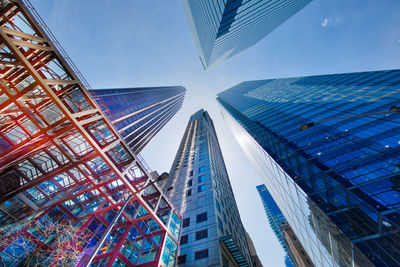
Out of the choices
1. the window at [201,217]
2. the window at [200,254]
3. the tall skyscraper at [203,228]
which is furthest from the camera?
the window at [201,217]

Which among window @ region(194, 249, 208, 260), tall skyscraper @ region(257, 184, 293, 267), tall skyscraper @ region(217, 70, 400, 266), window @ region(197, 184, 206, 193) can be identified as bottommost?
tall skyscraper @ region(257, 184, 293, 267)

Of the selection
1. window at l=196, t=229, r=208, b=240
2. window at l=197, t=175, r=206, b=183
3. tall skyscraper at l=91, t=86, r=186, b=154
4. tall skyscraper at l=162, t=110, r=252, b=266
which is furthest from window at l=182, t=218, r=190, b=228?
tall skyscraper at l=91, t=86, r=186, b=154

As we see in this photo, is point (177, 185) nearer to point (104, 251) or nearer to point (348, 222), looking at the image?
point (104, 251)

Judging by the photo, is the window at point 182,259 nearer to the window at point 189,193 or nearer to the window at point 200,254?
the window at point 200,254

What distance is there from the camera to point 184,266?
21297 millimetres

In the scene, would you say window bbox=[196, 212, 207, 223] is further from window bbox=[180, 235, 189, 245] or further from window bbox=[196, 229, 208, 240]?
window bbox=[180, 235, 189, 245]

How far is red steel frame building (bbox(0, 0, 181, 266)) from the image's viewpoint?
1020cm

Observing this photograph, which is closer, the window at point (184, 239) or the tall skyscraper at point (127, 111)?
the window at point (184, 239)

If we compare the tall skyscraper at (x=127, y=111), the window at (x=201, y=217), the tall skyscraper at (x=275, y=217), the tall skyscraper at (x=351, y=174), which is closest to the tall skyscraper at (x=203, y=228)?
the window at (x=201, y=217)

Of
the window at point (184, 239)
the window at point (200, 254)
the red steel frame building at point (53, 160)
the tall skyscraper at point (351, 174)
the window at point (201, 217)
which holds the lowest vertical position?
the window at point (201, 217)

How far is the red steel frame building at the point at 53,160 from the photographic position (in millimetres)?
10203

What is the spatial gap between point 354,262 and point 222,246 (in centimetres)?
1631

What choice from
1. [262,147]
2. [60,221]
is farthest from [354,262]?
[60,221]

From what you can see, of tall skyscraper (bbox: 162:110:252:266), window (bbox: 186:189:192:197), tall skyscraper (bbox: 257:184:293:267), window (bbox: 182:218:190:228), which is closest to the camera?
tall skyscraper (bbox: 162:110:252:266)
